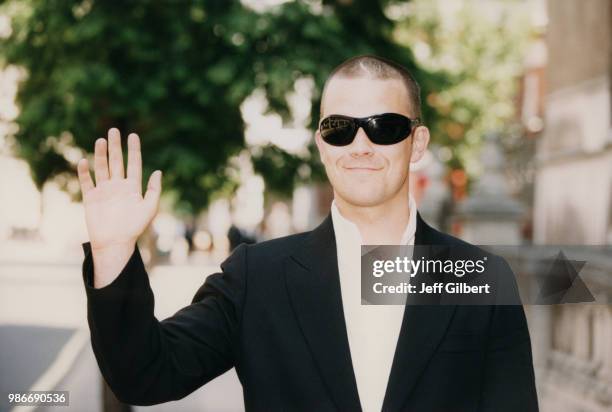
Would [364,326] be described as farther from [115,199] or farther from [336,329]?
[115,199]

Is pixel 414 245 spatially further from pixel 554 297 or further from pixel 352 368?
pixel 554 297

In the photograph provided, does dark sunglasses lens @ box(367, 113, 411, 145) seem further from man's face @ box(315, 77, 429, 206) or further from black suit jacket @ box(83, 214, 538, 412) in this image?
black suit jacket @ box(83, 214, 538, 412)

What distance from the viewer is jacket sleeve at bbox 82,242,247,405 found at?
1.84m

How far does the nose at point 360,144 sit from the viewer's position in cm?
226

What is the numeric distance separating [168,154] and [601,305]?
4.11m

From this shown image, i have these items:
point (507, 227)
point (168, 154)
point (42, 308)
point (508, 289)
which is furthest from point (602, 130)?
point (42, 308)

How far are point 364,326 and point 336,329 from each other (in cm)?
10

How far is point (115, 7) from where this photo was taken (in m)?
6.80

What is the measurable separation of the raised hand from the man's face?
59 cm

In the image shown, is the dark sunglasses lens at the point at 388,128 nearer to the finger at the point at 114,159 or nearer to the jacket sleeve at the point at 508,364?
the jacket sleeve at the point at 508,364

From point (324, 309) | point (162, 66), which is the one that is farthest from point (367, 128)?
point (162, 66)

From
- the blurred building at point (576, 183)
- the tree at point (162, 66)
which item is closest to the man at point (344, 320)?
the blurred building at point (576, 183)

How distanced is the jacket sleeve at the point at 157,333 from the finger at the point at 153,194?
0.12m

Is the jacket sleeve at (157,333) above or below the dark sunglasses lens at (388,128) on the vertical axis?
below
